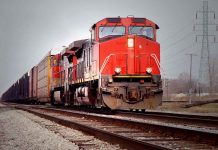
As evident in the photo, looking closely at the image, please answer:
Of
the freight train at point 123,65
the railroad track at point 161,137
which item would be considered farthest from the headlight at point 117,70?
the railroad track at point 161,137

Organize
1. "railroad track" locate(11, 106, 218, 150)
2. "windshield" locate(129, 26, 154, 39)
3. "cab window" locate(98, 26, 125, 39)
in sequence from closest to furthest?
"railroad track" locate(11, 106, 218, 150) → "cab window" locate(98, 26, 125, 39) → "windshield" locate(129, 26, 154, 39)

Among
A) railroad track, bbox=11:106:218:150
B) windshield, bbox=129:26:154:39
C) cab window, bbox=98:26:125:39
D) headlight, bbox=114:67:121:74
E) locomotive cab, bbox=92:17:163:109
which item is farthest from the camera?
windshield, bbox=129:26:154:39

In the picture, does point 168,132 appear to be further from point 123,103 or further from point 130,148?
point 123,103

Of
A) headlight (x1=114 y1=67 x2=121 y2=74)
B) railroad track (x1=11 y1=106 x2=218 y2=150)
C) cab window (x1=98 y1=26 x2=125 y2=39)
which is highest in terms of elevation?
cab window (x1=98 y1=26 x2=125 y2=39)

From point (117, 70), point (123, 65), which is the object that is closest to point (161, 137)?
point (117, 70)

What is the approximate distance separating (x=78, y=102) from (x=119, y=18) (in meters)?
5.00

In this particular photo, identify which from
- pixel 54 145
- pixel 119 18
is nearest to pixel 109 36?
pixel 119 18

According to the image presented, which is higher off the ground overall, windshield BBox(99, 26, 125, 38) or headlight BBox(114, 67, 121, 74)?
windshield BBox(99, 26, 125, 38)

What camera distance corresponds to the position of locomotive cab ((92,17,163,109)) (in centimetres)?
1310

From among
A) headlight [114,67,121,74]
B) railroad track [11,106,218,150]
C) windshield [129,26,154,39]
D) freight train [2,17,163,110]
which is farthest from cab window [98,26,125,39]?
railroad track [11,106,218,150]

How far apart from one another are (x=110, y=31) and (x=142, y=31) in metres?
1.28

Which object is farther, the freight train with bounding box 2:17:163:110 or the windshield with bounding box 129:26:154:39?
the windshield with bounding box 129:26:154:39

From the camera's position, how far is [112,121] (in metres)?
9.80

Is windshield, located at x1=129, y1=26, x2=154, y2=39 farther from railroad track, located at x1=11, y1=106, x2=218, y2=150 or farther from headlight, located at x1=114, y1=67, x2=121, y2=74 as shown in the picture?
Answer: railroad track, located at x1=11, y1=106, x2=218, y2=150
